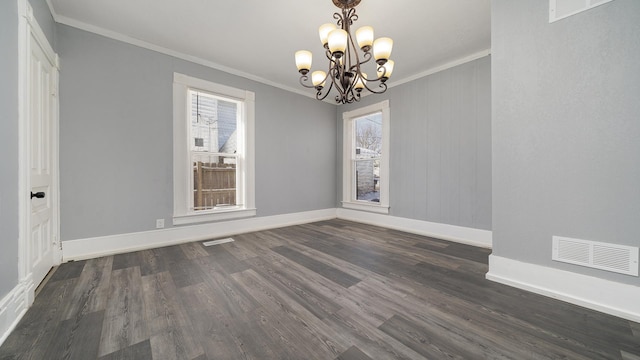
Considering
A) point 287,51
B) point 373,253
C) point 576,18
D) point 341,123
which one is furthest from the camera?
point 341,123

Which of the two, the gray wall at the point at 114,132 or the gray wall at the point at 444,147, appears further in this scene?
the gray wall at the point at 444,147

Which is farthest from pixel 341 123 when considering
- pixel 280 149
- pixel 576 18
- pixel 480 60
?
pixel 576 18

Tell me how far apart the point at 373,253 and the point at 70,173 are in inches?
140

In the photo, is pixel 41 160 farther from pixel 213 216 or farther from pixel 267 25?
pixel 267 25

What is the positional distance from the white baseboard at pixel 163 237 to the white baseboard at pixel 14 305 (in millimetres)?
1064

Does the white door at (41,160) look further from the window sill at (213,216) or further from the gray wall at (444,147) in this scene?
the gray wall at (444,147)

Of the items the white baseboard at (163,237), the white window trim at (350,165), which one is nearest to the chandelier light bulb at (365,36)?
the white window trim at (350,165)

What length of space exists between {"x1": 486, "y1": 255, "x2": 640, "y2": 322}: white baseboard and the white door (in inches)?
147

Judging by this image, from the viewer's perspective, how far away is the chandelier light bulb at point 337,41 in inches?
70.8

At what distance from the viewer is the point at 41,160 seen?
211cm

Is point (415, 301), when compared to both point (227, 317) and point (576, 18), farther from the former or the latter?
point (576, 18)

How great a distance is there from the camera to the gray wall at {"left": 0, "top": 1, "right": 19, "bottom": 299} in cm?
138

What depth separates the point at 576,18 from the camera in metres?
1.72

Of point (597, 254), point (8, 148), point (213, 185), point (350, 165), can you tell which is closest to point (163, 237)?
point (213, 185)
